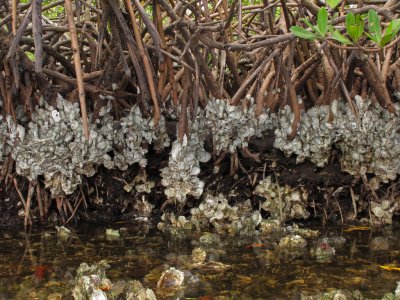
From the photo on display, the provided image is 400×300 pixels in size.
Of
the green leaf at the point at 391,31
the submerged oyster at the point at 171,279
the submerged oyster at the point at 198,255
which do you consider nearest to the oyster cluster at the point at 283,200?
the submerged oyster at the point at 198,255

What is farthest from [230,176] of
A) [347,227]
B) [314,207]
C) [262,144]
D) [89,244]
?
[89,244]

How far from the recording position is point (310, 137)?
2307mm

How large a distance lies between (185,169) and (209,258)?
1.65 ft

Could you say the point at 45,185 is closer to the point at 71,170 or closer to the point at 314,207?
the point at 71,170

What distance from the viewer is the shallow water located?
1.60 meters

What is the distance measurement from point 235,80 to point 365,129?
689 millimetres

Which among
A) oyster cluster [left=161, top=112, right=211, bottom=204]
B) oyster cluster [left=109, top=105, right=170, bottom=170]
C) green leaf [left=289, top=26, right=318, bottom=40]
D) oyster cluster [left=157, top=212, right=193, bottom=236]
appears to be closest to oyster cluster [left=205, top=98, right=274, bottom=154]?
oyster cluster [left=161, top=112, right=211, bottom=204]

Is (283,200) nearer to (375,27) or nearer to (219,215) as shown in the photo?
(219,215)

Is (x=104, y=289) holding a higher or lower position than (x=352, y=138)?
lower

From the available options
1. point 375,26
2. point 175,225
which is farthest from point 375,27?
A: point 175,225

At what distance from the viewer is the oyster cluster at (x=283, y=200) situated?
236cm

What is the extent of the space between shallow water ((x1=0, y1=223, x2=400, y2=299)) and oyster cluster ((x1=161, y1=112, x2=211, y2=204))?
192 mm

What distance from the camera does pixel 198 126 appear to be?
93.7 inches

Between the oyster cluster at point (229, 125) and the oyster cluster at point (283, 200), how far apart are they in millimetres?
205
